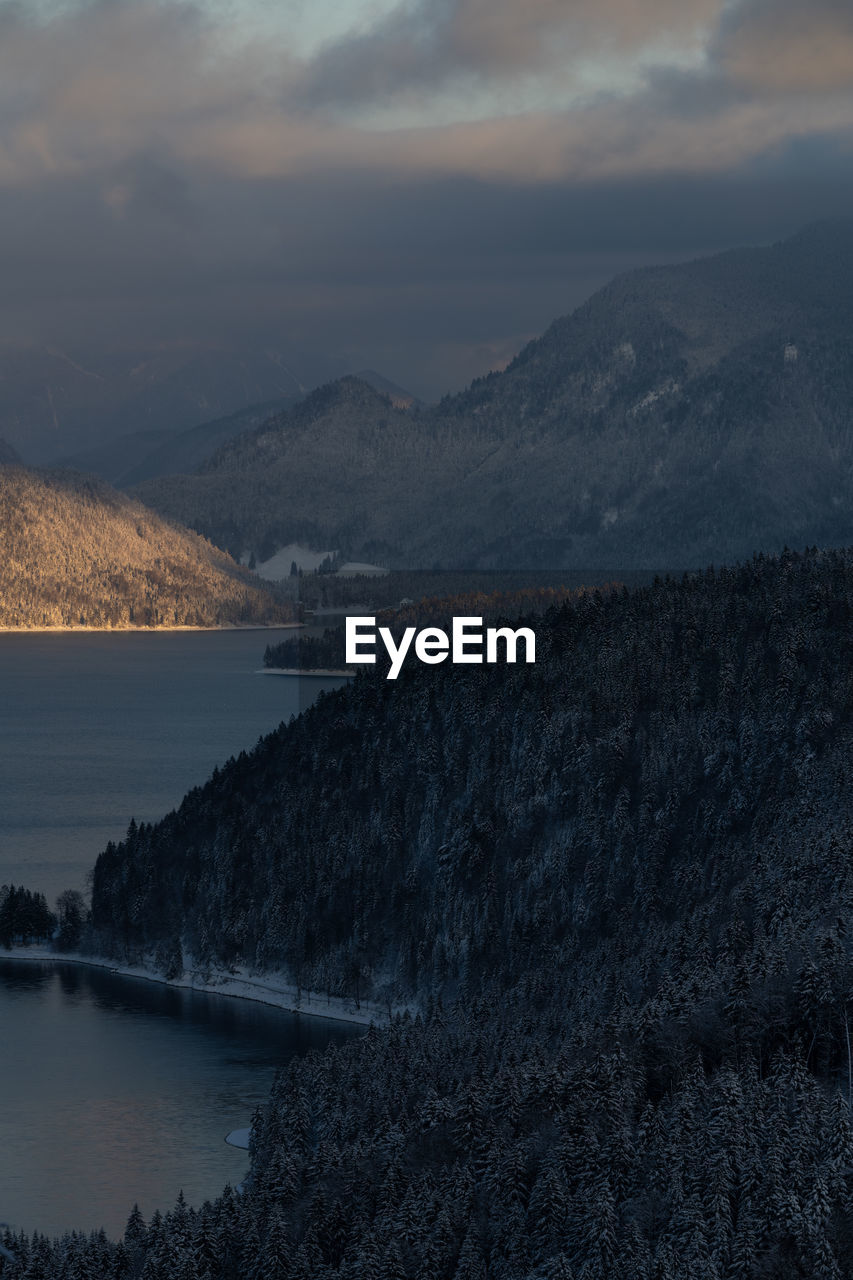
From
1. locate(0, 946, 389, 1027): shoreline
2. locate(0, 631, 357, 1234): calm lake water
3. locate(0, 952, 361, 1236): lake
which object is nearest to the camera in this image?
locate(0, 952, 361, 1236): lake

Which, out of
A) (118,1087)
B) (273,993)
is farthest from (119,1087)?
(273,993)

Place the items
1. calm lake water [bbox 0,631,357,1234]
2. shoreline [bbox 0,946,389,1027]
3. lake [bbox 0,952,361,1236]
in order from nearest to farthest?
lake [bbox 0,952,361,1236] < calm lake water [bbox 0,631,357,1234] < shoreline [bbox 0,946,389,1027]

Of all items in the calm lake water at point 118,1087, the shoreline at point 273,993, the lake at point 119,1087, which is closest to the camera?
the lake at point 119,1087

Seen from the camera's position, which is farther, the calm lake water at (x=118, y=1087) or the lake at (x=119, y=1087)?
the calm lake water at (x=118, y=1087)

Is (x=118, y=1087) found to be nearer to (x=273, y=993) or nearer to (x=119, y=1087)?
(x=119, y=1087)

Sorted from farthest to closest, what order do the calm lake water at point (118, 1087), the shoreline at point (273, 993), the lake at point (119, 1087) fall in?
the shoreline at point (273, 993) < the calm lake water at point (118, 1087) < the lake at point (119, 1087)

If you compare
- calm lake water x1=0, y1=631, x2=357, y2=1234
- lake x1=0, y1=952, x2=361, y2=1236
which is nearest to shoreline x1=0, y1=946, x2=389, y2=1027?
lake x1=0, y1=952, x2=361, y2=1236

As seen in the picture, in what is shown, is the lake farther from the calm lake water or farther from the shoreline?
the shoreline

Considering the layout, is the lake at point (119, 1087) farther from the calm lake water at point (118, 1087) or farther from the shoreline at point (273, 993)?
the shoreline at point (273, 993)

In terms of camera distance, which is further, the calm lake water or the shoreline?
the shoreline

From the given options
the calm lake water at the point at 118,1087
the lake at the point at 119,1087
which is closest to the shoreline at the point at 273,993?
the lake at the point at 119,1087

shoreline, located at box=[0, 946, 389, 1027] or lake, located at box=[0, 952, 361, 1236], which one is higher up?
shoreline, located at box=[0, 946, 389, 1027]
